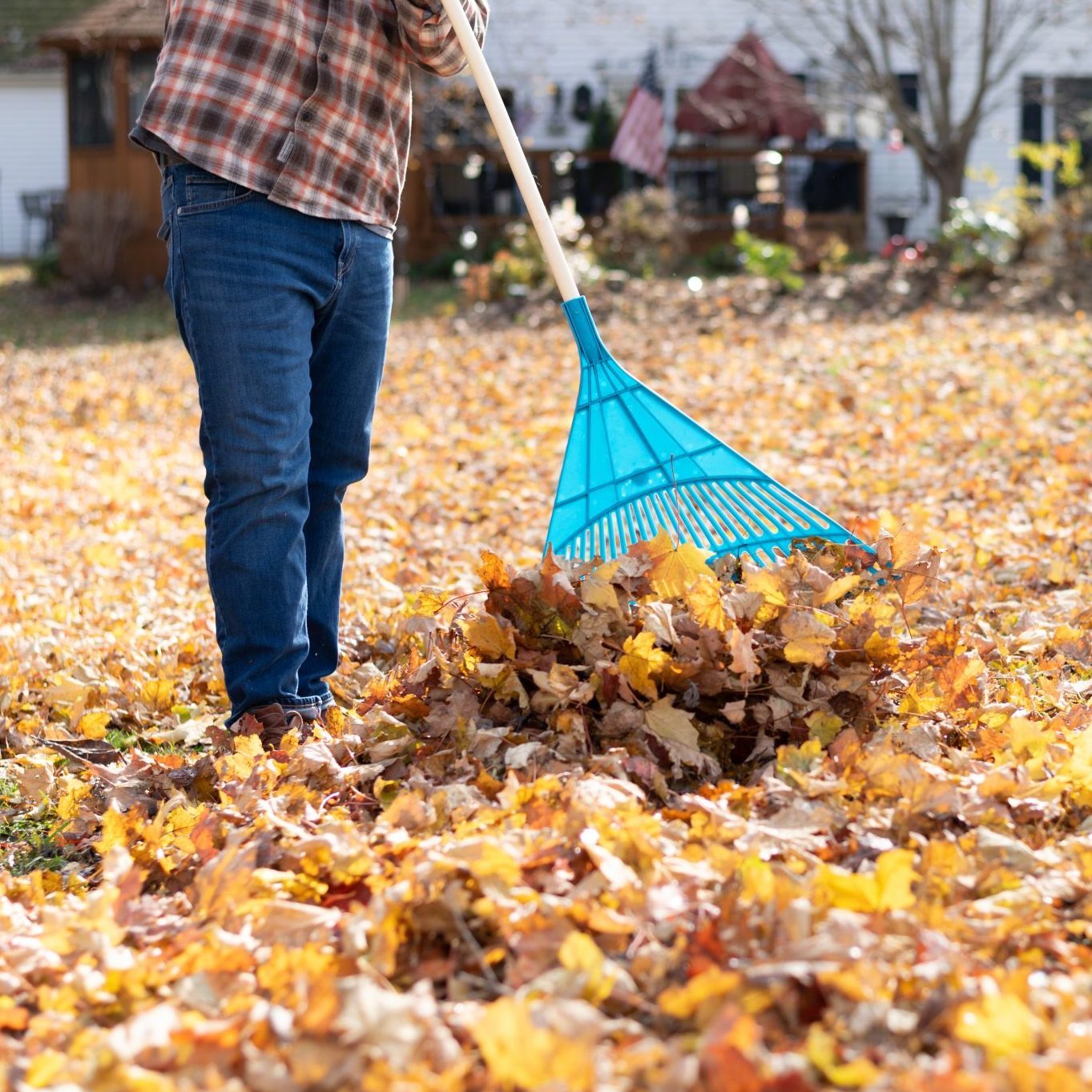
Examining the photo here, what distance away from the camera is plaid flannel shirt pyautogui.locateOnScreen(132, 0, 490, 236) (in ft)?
8.33

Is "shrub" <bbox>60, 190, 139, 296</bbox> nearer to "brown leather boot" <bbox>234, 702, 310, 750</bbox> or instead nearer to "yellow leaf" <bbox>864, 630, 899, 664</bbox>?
"brown leather boot" <bbox>234, 702, 310, 750</bbox>

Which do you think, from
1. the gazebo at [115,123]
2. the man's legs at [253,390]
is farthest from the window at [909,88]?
the man's legs at [253,390]

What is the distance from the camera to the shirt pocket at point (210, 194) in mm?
2543

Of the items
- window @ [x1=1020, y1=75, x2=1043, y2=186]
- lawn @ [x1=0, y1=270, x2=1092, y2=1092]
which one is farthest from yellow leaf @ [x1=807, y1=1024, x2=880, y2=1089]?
window @ [x1=1020, y1=75, x2=1043, y2=186]

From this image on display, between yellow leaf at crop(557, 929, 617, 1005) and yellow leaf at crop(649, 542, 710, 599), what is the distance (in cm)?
102

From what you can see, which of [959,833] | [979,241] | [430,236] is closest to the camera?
[959,833]

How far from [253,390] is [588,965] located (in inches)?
54.4

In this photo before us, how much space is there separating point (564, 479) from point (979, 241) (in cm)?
1115

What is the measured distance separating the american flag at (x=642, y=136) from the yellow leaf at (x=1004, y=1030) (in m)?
15.5

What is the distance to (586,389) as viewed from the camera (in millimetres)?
2926

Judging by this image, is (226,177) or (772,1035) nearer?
(772,1035)

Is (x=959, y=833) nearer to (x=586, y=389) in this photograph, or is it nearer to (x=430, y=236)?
(x=586, y=389)

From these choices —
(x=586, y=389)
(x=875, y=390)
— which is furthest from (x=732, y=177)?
(x=586, y=389)

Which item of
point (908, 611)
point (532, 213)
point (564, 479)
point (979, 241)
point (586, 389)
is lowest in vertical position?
point (908, 611)
